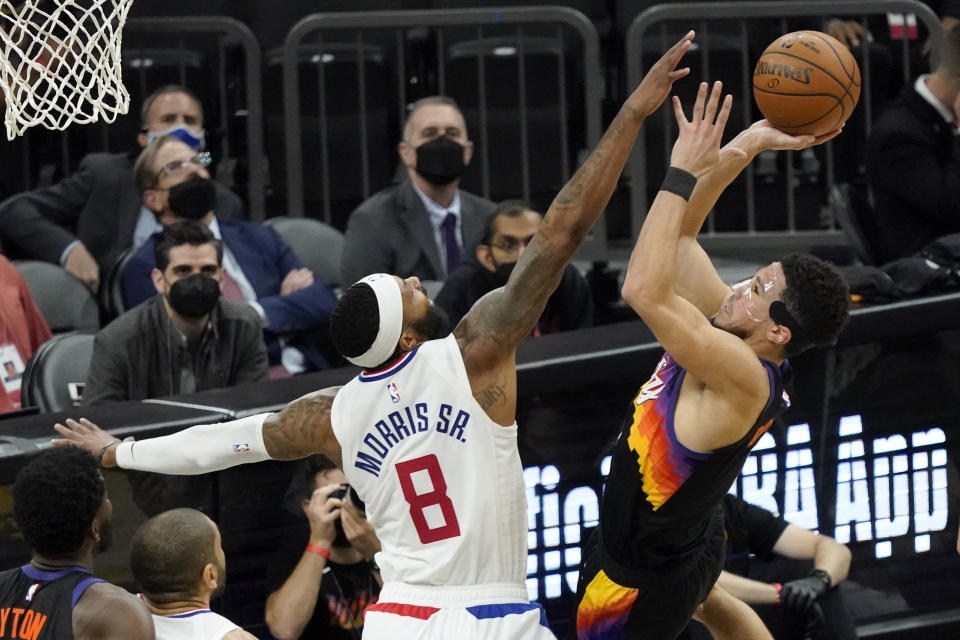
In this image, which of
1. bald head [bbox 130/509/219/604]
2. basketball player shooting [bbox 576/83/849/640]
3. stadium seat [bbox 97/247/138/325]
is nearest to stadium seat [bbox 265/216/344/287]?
stadium seat [bbox 97/247/138/325]

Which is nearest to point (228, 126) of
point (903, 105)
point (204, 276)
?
point (204, 276)

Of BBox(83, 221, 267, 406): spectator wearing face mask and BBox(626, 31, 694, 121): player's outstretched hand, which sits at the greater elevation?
BBox(626, 31, 694, 121): player's outstretched hand

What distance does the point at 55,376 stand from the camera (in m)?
6.39

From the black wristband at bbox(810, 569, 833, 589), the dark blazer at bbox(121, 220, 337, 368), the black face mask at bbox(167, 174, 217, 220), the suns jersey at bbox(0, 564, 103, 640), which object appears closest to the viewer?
the suns jersey at bbox(0, 564, 103, 640)

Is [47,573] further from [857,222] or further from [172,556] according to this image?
[857,222]

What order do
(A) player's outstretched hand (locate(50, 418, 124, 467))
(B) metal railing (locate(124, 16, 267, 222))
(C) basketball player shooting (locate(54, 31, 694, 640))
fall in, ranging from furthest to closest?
(B) metal railing (locate(124, 16, 267, 222)) < (A) player's outstretched hand (locate(50, 418, 124, 467)) < (C) basketball player shooting (locate(54, 31, 694, 640))

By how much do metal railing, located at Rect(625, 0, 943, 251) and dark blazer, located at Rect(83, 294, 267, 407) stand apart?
2926 mm

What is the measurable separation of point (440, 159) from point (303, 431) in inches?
128

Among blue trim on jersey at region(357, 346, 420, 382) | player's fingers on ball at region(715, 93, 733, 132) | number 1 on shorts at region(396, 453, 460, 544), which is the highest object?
player's fingers on ball at region(715, 93, 733, 132)

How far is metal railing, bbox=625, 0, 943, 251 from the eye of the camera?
8727 mm

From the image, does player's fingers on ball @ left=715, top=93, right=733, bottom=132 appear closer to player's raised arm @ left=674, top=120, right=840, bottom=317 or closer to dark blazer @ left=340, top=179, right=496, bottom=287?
player's raised arm @ left=674, top=120, right=840, bottom=317

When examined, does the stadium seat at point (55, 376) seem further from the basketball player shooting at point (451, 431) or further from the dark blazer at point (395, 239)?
the basketball player shooting at point (451, 431)

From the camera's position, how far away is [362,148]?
9.12 metres

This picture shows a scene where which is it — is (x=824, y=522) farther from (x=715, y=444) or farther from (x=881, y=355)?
(x=715, y=444)
